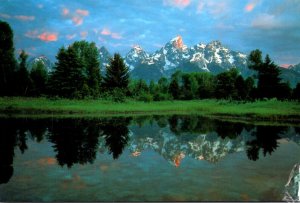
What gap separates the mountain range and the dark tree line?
0.18 meters

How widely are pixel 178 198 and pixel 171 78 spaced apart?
4120mm

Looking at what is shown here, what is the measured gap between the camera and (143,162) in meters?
6.90

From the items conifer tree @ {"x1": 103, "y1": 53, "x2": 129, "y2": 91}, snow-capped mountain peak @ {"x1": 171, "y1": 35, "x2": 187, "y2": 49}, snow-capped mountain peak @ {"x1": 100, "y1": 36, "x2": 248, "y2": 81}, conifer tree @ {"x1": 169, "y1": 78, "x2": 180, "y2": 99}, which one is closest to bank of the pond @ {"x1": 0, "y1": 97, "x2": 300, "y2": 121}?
conifer tree @ {"x1": 169, "y1": 78, "x2": 180, "y2": 99}

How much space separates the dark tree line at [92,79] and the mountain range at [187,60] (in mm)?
178

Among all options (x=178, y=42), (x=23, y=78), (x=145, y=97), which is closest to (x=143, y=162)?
(x=178, y=42)

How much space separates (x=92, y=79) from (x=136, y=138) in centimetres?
190

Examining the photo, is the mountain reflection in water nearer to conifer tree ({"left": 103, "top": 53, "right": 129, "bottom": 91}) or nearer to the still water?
the still water

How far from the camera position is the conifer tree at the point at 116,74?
9.62 m

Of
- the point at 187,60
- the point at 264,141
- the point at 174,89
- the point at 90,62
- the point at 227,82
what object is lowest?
the point at 264,141

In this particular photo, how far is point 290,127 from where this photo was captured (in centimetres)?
945

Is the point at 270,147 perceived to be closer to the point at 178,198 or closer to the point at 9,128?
the point at 178,198

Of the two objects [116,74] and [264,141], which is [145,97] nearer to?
[116,74]

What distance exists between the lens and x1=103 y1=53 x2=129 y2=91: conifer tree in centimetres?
962

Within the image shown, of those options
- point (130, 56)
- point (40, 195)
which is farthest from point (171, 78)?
point (40, 195)
